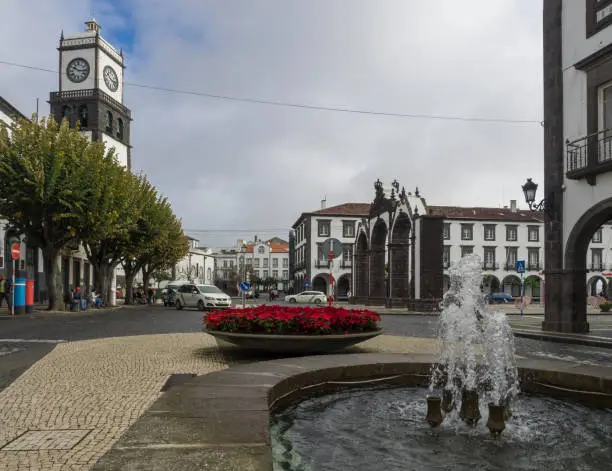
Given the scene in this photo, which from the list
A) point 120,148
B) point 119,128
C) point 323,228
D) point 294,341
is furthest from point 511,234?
point 294,341

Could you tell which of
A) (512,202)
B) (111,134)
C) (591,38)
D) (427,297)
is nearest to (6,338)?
(591,38)

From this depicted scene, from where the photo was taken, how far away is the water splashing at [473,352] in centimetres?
703

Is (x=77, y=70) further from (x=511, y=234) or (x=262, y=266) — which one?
(x=262, y=266)

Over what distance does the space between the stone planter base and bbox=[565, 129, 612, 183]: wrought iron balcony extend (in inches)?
399

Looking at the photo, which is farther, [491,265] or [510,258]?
[510,258]

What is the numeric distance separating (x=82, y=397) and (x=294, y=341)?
3.74 metres

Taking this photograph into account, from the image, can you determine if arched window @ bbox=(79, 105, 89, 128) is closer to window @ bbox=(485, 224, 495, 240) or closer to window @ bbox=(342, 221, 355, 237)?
window @ bbox=(342, 221, 355, 237)

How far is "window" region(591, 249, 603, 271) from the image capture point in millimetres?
69875

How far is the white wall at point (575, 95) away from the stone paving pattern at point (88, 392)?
7.93 m

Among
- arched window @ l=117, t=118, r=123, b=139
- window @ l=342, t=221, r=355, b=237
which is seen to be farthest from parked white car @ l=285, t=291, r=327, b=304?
arched window @ l=117, t=118, r=123, b=139

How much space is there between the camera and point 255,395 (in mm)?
5441

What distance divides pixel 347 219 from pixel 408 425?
231 feet

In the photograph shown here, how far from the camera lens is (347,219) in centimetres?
7569

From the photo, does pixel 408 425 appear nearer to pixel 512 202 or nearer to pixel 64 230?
pixel 64 230
